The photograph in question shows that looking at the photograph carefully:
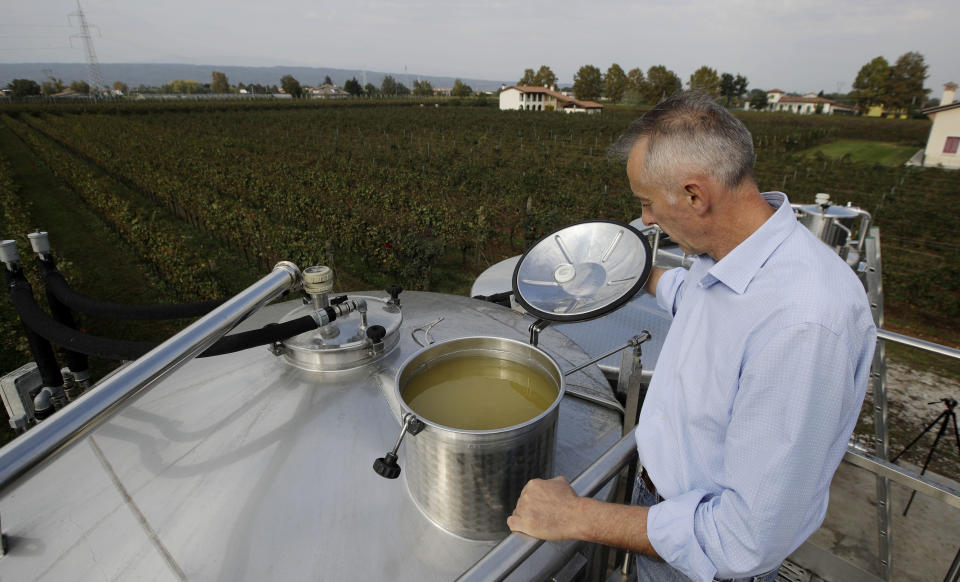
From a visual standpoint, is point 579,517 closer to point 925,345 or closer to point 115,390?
point 115,390

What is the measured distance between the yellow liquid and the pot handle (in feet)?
0.90

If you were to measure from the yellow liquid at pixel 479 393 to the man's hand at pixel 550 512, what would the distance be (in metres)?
0.36

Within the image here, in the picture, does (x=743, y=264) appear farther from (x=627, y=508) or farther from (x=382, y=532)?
(x=382, y=532)

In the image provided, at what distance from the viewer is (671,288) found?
2.36 m

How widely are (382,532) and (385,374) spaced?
2.66ft

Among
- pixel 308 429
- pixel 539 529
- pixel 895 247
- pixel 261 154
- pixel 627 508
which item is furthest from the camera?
pixel 261 154

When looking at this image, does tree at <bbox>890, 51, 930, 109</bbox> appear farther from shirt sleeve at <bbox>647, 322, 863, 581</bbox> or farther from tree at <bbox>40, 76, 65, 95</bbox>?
tree at <bbox>40, 76, 65, 95</bbox>

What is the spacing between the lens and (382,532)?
1688 millimetres

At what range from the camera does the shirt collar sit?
134 centimetres

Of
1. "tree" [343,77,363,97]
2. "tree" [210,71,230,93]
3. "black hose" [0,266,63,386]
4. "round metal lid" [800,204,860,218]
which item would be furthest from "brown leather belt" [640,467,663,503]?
"tree" [210,71,230,93]

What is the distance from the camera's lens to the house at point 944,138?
26.2 meters

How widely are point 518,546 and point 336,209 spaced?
44.5 ft

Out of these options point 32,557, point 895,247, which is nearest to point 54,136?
point 32,557

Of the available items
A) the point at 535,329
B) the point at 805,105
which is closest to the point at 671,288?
the point at 535,329
